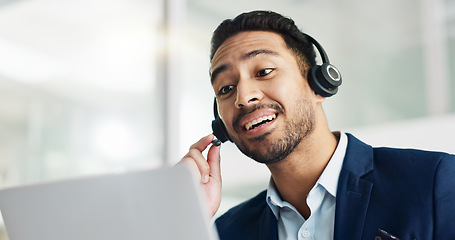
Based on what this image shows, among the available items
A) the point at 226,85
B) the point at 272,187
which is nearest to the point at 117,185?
the point at 226,85

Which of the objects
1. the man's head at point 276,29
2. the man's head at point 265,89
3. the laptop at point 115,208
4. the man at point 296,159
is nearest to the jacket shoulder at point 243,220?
the man at point 296,159

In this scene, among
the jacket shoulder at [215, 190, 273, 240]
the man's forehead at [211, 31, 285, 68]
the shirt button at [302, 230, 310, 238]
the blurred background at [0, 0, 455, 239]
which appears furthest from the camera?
the blurred background at [0, 0, 455, 239]

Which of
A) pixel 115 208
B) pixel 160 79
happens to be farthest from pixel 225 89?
pixel 160 79

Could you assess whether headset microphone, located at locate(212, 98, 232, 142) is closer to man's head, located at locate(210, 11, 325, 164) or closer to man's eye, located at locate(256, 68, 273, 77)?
man's head, located at locate(210, 11, 325, 164)

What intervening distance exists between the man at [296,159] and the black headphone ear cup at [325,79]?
0.05 metres

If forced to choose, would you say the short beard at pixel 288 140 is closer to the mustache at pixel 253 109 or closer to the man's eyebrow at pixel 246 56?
the mustache at pixel 253 109

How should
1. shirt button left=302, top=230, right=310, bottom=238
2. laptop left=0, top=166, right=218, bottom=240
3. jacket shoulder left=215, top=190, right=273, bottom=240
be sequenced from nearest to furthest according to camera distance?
laptop left=0, top=166, right=218, bottom=240 < shirt button left=302, top=230, right=310, bottom=238 < jacket shoulder left=215, top=190, right=273, bottom=240

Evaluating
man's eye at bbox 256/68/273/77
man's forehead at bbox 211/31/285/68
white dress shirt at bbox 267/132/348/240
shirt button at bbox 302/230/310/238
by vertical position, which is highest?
man's forehead at bbox 211/31/285/68

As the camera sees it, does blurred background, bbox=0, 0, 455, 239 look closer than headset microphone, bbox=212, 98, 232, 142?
No

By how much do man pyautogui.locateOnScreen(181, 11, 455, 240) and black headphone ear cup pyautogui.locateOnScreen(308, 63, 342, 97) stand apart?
0.05 meters

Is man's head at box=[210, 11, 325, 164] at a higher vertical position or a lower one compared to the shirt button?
higher

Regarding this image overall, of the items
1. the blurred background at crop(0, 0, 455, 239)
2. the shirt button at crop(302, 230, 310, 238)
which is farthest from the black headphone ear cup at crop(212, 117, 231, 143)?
the blurred background at crop(0, 0, 455, 239)

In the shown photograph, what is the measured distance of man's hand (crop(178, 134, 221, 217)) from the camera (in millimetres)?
Result: 1417

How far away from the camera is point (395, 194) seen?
4.21ft
